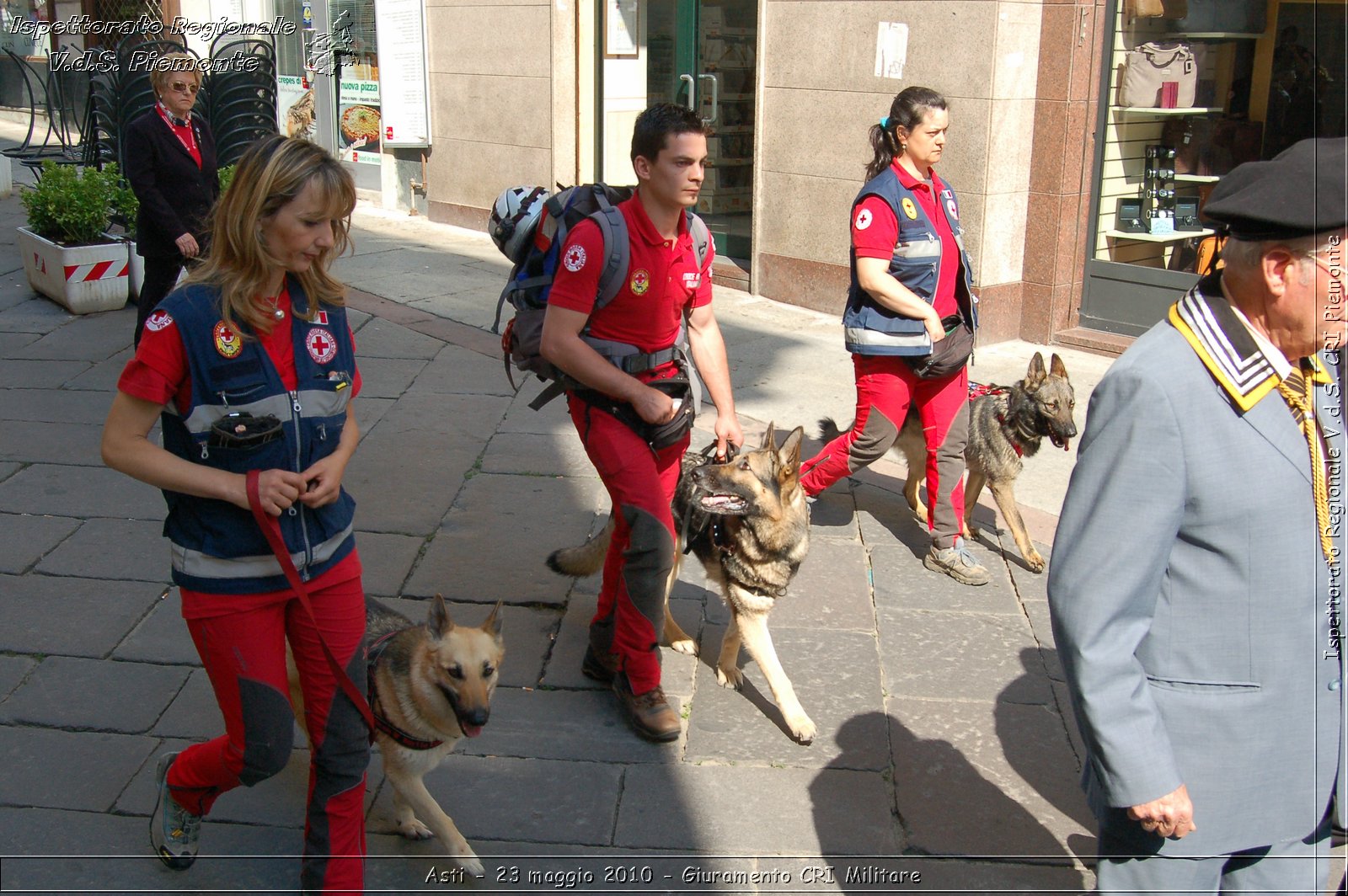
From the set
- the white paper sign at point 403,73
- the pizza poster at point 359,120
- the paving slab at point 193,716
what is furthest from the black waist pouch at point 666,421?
the pizza poster at point 359,120

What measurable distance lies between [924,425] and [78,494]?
4118 mm

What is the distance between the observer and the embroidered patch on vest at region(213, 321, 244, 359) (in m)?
2.62

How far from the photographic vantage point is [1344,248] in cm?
194

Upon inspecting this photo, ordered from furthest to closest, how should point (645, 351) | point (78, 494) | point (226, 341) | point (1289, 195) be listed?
point (78, 494)
point (645, 351)
point (226, 341)
point (1289, 195)

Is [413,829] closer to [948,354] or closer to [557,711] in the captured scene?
[557,711]

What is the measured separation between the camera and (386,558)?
514 cm

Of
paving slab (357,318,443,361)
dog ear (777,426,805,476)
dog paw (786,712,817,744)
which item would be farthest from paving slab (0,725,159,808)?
paving slab (357,318,443,361)

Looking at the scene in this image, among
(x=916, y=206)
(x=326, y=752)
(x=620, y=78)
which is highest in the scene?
(x=620, y=78)

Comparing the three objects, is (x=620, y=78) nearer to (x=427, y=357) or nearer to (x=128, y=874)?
(x=427, y=357)

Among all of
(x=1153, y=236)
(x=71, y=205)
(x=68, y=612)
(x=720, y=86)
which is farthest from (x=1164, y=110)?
(x=71, y=205)

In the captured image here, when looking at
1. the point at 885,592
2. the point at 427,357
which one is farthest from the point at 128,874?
the point at 427,357

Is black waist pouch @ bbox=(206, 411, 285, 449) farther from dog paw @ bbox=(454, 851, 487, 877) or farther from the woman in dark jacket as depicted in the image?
the woman in dark jacket

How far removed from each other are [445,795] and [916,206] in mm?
3053

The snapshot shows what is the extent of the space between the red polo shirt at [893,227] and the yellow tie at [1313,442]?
2.84 metres
